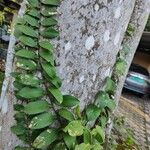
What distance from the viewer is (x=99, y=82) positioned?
2395 mm

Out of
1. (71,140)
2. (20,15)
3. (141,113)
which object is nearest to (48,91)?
(71,140)

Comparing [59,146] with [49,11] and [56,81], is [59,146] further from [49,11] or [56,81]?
[49,11]

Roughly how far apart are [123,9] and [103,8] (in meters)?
0.16

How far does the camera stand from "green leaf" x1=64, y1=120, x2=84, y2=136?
7.24ft

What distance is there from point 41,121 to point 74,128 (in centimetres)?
19

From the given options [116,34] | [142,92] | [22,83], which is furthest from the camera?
[142,92]

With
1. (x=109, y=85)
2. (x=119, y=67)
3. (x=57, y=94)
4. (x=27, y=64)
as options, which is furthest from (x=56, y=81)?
(x=119, y=67)

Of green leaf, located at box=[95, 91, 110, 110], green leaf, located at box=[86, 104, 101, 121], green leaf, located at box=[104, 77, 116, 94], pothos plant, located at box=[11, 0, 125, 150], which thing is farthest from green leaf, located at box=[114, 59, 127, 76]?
pothos plant, located at box=[11, 0, 125, 150]

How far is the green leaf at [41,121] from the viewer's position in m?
2.17

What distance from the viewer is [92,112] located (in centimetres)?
238

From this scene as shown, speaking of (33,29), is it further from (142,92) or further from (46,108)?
(142,92)

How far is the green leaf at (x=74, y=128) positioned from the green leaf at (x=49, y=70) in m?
0.29

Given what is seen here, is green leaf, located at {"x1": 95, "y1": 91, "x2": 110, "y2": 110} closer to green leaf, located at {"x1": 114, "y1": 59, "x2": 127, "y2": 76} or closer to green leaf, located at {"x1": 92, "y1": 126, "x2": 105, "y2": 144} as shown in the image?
green leaf, located at {"x1": 92, "y1": 126, "x2": 105, "y2": 144}

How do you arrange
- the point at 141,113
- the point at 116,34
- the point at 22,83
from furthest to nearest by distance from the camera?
the point at 141,113, the point at 116,34, the point at 22,83
